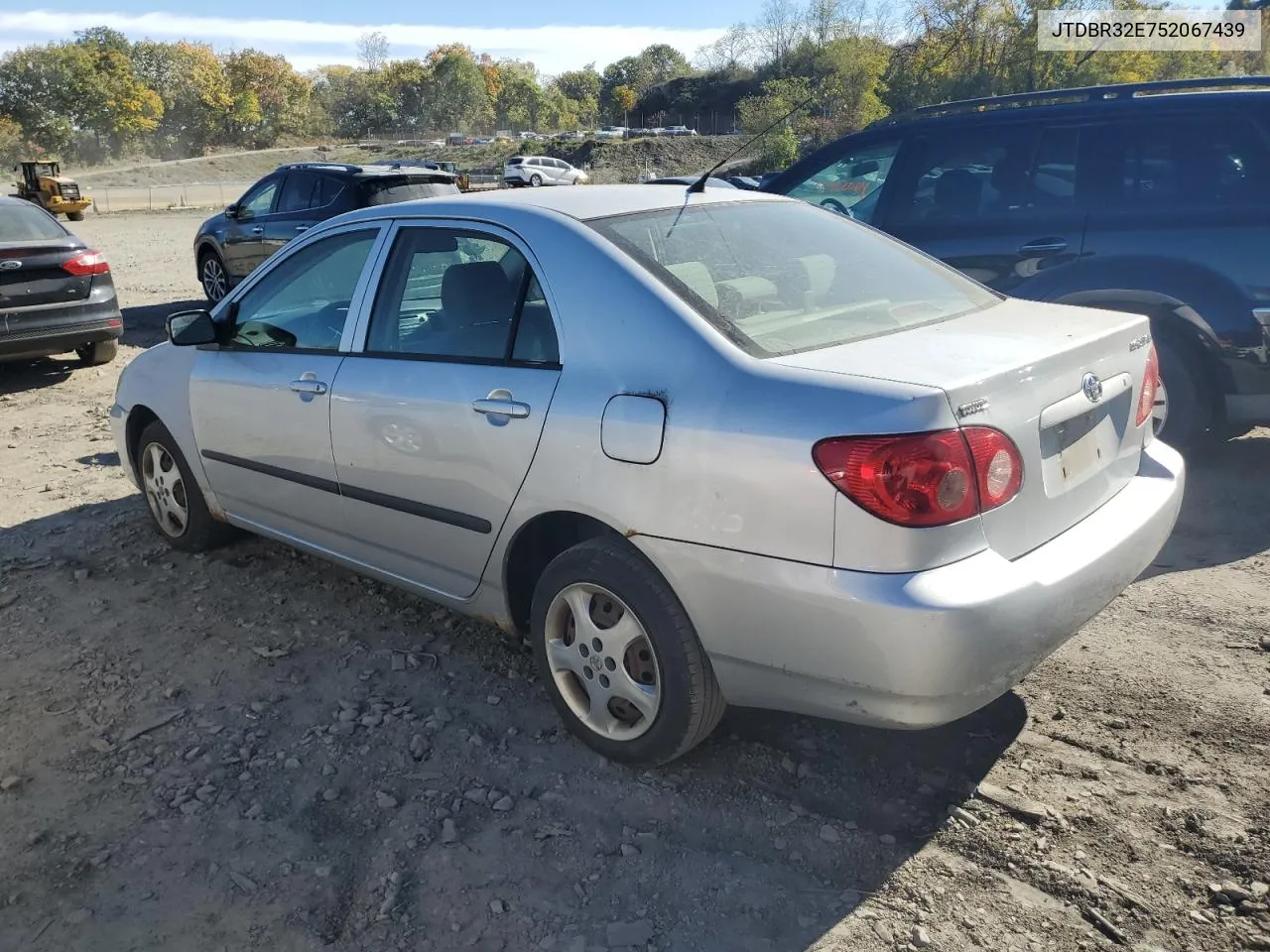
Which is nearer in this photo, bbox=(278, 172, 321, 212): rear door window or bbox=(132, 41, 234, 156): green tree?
bbox=(278, 172, 321, 212): rear door window

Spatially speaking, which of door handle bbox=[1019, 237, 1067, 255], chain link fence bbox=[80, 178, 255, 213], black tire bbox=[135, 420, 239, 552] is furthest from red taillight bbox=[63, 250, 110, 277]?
chain link fence bbox=[80, 178, 255, 213]

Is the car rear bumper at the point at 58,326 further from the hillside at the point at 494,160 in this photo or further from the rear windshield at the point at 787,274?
the hillside at the point at 494,160

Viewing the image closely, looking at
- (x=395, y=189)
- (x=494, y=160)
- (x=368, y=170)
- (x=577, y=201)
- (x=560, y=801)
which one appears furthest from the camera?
(x=494, y=160)

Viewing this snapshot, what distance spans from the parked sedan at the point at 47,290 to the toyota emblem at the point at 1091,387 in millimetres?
8438

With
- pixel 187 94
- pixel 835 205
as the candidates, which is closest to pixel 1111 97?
pixel 835 205

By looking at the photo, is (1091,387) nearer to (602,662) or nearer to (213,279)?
(602,662)

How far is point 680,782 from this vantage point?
3.07 m

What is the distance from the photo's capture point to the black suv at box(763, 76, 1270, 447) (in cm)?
496

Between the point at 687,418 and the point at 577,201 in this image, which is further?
the point at 577,201

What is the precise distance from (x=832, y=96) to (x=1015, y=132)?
55.7 metres

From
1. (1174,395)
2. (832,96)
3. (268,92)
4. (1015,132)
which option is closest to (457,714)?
(1174,395)

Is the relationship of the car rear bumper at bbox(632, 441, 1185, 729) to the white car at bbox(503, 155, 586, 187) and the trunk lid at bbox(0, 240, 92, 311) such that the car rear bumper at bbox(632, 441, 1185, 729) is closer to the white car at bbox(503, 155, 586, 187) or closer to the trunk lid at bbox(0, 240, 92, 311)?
the trunk lid at bbox(0, 240, 92, 311)

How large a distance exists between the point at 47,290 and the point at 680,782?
25.9ft

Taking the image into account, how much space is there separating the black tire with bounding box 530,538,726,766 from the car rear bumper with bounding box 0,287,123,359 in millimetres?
7304
